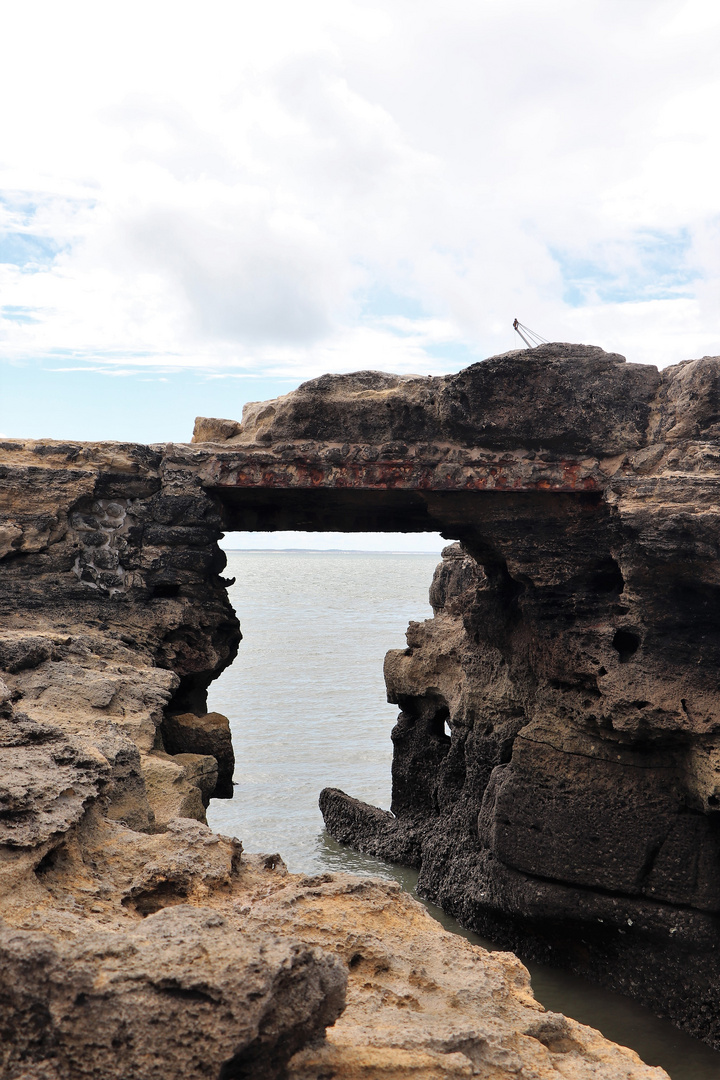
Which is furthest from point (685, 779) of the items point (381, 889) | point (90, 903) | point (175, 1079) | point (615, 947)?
point (175, 1079)

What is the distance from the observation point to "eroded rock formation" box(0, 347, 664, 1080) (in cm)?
188

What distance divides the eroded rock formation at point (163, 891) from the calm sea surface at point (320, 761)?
285 cm

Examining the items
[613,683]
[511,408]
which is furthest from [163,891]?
[511,408]

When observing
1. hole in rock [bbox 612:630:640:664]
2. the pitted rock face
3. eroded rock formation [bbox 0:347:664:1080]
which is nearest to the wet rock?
eroded rock formation [bbox 0:347:664:1080]

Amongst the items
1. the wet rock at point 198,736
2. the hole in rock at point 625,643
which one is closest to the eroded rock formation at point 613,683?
the hole in rock at point 625,643

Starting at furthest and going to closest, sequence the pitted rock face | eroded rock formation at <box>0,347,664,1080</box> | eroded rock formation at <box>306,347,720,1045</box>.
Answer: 1. the pitted rock face
2. eroded rock formation at <box>306,347,720,1045</box>
3. eroded rock formation at <box>0,347,664,1080</box>

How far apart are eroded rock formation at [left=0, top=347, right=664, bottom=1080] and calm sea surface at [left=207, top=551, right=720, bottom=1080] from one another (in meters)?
2.85

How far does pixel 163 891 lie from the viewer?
283 cm

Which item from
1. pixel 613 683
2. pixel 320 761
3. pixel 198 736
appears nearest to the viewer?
pixel 613 683

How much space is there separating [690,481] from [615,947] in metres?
3.01

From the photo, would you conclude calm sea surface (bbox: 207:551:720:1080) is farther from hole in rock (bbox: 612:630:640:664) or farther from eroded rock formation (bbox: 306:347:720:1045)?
hole in rock (bbox: 612:630:640:664)

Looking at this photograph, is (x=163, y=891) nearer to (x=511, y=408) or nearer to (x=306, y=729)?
(x=511, y=408)

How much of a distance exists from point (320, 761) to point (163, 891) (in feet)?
30.7

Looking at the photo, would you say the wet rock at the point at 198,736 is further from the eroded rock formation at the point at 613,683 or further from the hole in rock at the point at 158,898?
the hole in rock at the point at 158,898
